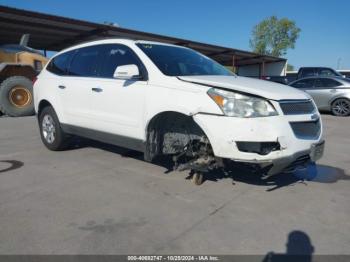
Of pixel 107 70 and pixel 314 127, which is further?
pixel 107 70

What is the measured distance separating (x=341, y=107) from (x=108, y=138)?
32.6ft

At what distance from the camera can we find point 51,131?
577cm

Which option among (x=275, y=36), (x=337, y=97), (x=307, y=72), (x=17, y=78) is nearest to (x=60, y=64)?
(x=17, y=78)

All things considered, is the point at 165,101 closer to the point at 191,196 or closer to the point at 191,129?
the point at 191,129

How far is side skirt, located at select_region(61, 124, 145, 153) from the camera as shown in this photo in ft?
13.6

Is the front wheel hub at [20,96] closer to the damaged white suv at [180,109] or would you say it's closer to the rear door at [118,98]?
the damaged white suv at [180,109]

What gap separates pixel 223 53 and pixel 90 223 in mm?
22813

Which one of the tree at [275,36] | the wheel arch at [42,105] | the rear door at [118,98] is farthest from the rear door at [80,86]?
the tree at [275,36]

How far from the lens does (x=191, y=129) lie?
3.85 m

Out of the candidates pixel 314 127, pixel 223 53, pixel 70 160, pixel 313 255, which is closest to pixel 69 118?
pixel 70 160

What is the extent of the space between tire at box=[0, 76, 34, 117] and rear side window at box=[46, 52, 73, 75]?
4880mm

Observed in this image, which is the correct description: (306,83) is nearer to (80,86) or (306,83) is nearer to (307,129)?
(307,129)

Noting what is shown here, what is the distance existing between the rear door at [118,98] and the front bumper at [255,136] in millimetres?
969

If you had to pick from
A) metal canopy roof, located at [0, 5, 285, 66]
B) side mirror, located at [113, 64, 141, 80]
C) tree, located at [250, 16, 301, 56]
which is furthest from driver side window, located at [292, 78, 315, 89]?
tree, located at [250, 16, 301, 56]
